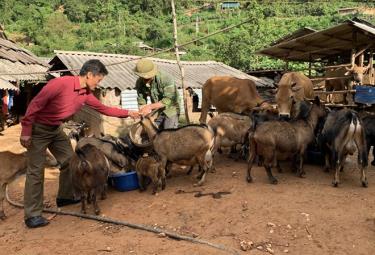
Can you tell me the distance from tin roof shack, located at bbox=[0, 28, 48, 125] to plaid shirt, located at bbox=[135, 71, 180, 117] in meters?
8.09

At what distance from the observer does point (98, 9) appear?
5981cm

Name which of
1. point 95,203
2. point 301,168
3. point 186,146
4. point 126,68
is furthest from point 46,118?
point 126,68

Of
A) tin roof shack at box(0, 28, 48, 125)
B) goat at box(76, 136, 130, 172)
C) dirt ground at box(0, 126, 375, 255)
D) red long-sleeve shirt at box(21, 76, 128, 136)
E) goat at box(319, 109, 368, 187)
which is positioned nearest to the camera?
dirt ground at box(0, 126, 375, 255)

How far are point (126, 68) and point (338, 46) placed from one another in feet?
32.4

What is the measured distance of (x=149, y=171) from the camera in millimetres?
6375

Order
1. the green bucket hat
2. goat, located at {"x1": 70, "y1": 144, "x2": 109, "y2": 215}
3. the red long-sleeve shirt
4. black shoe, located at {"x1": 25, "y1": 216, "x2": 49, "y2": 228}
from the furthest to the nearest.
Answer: the green bucket hat → goat, located at {"x1": 70, "y1": 144, "x2": 109, "y2": 215} → black shoe, located at {"x1": 25, "y1": 216, "x2": 49, "y2": 228} → the red long-sleeve shirt

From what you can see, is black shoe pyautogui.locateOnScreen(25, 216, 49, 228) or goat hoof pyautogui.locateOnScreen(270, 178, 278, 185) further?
goat hoof pyautogui.locateOnScreen(270, 178, 278, 185)

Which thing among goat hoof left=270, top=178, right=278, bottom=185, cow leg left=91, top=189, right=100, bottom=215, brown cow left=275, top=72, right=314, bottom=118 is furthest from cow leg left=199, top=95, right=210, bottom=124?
cow leg left=91, top=189, right=100, bottom=215

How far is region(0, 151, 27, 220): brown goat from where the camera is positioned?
5914mm

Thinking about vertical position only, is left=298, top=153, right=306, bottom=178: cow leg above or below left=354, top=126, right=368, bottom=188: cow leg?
below

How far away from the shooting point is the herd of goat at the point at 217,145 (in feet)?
19.4

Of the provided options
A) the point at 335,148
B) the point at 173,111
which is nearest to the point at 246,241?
the point at 335,148

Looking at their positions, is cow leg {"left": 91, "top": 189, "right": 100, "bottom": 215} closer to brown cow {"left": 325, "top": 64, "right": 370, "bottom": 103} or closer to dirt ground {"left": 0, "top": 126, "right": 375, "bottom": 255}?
dirt ground {"left": 0, "top": 126, "right": 375, "bottom": 255}

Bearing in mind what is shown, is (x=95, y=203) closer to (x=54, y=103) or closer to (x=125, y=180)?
Answer: (x=125, y=180)
